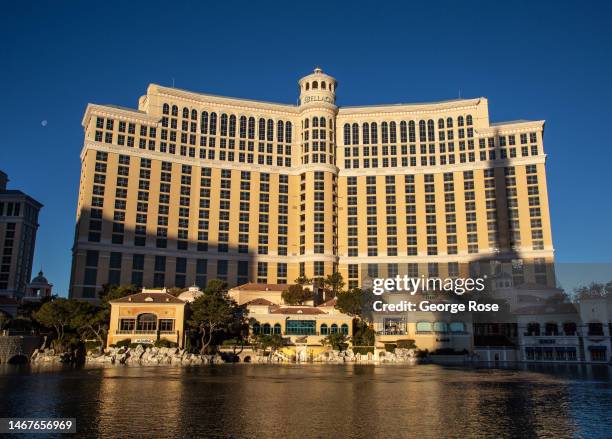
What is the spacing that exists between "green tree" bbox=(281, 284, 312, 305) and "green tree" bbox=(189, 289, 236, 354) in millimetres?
18986

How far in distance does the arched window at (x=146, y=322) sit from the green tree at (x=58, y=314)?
12.7m

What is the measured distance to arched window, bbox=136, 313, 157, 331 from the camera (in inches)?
3809

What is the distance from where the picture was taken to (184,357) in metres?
94.9

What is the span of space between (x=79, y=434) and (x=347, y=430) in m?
16.2

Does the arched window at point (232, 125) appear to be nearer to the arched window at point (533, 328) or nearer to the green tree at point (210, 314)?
the green tree at point (210, 314)

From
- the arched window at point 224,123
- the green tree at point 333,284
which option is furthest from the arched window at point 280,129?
the green tree at point 333,284

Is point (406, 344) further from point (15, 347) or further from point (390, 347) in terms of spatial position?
point (15, 347)

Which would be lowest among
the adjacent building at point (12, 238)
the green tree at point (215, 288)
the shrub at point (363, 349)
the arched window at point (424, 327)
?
the shrub at point (363, 349)

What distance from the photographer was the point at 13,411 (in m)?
39.8

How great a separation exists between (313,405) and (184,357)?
183ft

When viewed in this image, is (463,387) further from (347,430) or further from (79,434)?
(79,434)

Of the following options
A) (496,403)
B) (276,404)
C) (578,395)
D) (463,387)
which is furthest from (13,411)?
(578,395)

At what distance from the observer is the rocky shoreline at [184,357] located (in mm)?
92438

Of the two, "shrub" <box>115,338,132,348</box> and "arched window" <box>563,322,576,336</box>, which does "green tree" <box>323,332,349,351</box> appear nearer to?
"shrub" <box>115,338,132,348</box>
